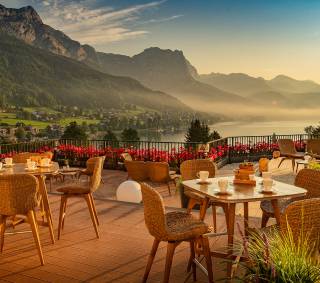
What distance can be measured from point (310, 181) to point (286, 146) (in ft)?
24.0

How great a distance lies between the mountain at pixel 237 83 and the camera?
4176 inches

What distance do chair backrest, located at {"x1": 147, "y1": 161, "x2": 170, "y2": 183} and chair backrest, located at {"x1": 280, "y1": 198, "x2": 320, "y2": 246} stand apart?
5416mm

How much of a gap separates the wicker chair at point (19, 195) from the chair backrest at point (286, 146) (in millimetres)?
8452

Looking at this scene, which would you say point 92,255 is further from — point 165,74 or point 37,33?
point 165,74

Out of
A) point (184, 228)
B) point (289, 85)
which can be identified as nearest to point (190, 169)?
point (184, 228)

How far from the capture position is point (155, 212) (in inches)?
126

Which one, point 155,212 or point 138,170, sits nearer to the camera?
point 155,212

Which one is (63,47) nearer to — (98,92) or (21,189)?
(98,92)

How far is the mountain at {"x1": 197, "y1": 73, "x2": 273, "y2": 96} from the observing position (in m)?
106

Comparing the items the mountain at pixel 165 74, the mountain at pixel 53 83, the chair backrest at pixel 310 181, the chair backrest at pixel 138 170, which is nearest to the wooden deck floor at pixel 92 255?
the chair backrest at pixel 310 181

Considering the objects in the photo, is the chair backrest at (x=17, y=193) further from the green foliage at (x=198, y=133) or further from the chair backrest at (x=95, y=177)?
Answer: the green foliage at (x=198, y=133)

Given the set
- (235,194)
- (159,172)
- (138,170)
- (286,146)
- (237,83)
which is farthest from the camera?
(237,83)

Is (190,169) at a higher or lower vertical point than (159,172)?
higher

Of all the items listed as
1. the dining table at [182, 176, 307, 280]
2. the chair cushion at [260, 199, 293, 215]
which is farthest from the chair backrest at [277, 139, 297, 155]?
the dining table at [182, 176, 307, 280]
